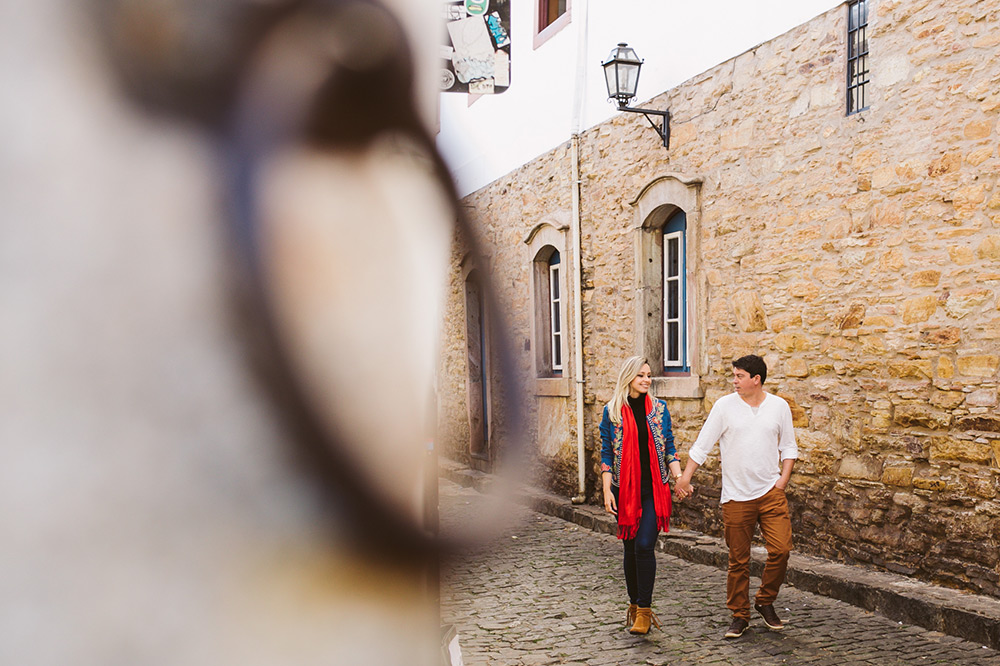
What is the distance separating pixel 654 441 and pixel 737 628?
1.17 meters

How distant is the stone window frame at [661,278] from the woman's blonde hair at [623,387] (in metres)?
2.73

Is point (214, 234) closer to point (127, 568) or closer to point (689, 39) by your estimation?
point (127, 568)

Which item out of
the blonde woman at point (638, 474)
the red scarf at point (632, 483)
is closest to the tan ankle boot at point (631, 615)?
the blonde woman at point (638, 474)

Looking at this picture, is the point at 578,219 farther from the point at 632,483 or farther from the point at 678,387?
the point at 632,483

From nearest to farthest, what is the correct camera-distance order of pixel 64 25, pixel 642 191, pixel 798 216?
pixel 64 25, pixel 798 216, pixel 642 191

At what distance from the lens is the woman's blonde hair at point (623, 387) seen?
18.0 feet

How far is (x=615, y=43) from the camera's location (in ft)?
31.7

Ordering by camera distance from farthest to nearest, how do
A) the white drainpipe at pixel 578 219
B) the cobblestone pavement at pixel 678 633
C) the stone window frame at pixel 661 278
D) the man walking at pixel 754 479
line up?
1. the white drainpipe at pixel 578 219
2. the stone window frame at pixel 661 278
3. the man walking at pixel 754 479
4. the cobblestone pavement at pixel 678 633

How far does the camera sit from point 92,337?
0.91 meters

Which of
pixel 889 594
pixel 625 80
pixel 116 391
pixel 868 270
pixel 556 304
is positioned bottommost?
pixel 889 594

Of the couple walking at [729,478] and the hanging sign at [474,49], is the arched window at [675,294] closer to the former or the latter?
the couple walking at [729,478]

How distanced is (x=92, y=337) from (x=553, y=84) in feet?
35.1

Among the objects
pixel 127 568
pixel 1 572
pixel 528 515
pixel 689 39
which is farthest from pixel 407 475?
pixel 689 39

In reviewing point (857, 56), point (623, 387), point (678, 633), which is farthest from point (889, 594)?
point (857, 56)
